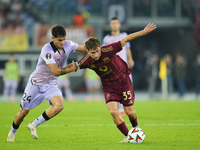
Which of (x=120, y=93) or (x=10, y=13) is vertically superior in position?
(x=10, y=13)

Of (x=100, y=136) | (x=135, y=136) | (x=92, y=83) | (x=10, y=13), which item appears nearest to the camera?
(x=135, y=136)

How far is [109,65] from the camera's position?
21.1ft

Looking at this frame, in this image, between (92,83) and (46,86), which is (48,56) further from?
(92,83)

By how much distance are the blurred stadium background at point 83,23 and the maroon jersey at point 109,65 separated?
17.8 meters

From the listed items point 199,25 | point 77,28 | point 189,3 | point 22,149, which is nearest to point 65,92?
point 77,28

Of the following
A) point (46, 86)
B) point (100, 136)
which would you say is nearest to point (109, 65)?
point (46, 86)

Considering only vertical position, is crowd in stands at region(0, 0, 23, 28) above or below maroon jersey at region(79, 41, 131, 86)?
above

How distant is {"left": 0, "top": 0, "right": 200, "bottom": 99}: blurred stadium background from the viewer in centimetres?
2475

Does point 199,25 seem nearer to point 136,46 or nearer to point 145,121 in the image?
point 136,46

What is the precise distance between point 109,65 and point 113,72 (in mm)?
164

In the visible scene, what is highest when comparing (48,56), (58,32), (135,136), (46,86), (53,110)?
(58,32)

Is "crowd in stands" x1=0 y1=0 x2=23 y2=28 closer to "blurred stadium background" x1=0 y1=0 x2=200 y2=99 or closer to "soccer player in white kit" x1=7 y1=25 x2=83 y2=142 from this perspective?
"blurred stadium background" x1=0 y1=0 x2=200 y2=99

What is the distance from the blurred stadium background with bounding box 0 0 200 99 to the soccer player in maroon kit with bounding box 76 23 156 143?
1782 cm

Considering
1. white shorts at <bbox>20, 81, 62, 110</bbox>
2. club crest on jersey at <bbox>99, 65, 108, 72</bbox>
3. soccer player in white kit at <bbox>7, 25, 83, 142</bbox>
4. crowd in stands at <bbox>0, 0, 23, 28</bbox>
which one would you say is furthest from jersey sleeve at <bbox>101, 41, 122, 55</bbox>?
crowd in stands at <bbox>0, 0, 23, 28</bbox>
